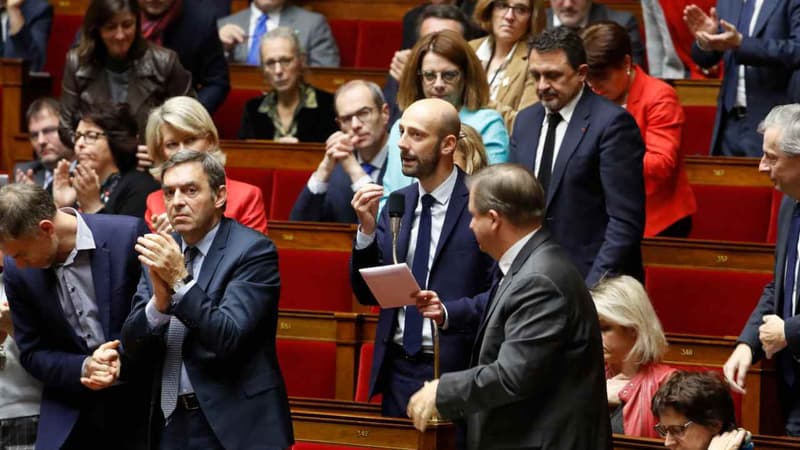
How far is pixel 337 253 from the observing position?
8.08 ft

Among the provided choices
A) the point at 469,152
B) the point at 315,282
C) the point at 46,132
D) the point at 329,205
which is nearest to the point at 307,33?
the point at 46,132

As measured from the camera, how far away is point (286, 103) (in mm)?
2879

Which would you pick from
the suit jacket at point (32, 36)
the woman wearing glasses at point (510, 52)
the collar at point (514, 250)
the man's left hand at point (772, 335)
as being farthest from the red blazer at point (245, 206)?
the suit jacket at point (32, 36)

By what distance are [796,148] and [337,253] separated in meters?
0.93

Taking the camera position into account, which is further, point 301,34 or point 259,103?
point 301,34

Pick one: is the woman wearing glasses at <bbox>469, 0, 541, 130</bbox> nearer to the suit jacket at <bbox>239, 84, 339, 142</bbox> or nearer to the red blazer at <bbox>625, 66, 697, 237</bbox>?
the red blazer at <bbox>625, 66, 697, 237</bbox>

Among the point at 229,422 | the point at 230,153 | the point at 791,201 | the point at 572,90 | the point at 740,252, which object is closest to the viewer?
the point at 229,422

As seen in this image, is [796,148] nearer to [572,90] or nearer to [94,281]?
[572,90]

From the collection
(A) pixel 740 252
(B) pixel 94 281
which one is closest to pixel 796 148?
(A) pixel 740 252

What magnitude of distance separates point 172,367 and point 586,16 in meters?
1.33

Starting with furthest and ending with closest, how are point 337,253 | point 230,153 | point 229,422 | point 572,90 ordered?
point 230,153 < point 337,253 < point 572,90 < point 229,422

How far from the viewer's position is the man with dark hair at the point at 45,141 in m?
2.81

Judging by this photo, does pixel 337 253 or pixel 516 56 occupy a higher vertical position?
pixel 516 56

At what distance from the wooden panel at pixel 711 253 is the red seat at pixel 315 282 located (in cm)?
51
